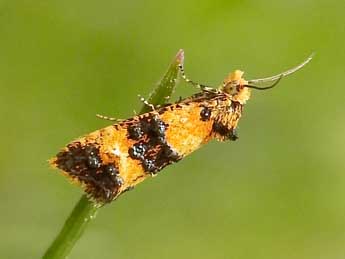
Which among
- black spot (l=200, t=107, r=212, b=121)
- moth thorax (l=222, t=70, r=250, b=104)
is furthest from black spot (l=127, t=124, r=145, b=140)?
moth thorax (l=222, t=70, r=250, b=104)

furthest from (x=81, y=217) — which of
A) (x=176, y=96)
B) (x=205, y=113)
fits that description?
(x=176, y=96)

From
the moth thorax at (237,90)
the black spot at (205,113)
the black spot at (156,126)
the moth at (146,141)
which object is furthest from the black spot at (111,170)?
the moth thorax at (237,90)

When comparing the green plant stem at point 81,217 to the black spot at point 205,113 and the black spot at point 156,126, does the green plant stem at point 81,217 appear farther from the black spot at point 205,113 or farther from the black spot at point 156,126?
the black spot at point 205,113

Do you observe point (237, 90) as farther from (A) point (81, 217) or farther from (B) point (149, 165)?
(A) point (81, 217)

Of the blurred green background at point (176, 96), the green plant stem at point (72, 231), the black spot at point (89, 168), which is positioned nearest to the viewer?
the green plant stem at point (72, 231)

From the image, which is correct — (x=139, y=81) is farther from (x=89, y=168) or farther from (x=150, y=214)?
(x=89, y=168)

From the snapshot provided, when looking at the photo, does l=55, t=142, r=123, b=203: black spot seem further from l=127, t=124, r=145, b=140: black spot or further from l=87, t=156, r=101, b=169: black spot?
→ l=127, t=124, r=145, b=140: black spot

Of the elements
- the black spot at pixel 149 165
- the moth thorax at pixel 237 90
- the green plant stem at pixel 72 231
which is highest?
the moth thorax at pixel 237 90
